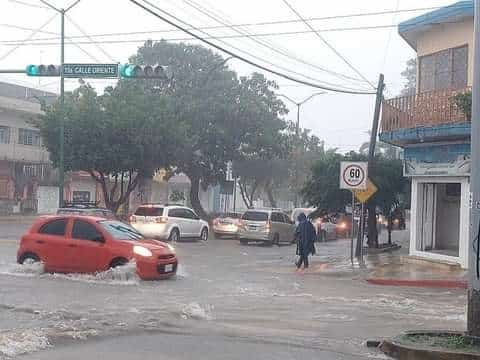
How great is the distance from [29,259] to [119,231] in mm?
2265

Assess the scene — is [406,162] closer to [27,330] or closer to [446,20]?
[446,20]

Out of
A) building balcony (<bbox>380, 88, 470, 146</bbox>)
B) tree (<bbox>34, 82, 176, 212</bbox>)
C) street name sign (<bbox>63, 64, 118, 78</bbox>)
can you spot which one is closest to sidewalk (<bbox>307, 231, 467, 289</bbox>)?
building balcony (<bbox>380, 88, 470, 146</bbox>)

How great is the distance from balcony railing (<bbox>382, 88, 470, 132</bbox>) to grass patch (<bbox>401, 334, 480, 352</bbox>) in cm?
1114

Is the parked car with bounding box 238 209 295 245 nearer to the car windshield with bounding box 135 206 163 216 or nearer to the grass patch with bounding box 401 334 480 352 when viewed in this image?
the car windshield with bounding box 135 206 163 216

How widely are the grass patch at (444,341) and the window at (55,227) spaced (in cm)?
932

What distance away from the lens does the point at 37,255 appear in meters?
16.4

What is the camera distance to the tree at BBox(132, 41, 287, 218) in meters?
41.6

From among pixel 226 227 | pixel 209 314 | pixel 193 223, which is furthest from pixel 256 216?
pixel 209 314

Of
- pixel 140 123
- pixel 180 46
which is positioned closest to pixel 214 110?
pixel 180 46

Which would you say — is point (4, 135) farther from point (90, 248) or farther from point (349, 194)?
point (90, 248)

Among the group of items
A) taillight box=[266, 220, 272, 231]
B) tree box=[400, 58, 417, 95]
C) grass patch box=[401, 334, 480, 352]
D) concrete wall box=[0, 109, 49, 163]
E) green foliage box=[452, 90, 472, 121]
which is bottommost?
grass patch box=[401, 334, 480, 352]

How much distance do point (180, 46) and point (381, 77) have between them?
67.7ft

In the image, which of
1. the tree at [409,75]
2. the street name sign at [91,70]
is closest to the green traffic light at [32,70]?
the street name sign at [91,70]

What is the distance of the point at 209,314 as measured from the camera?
1165 cm
